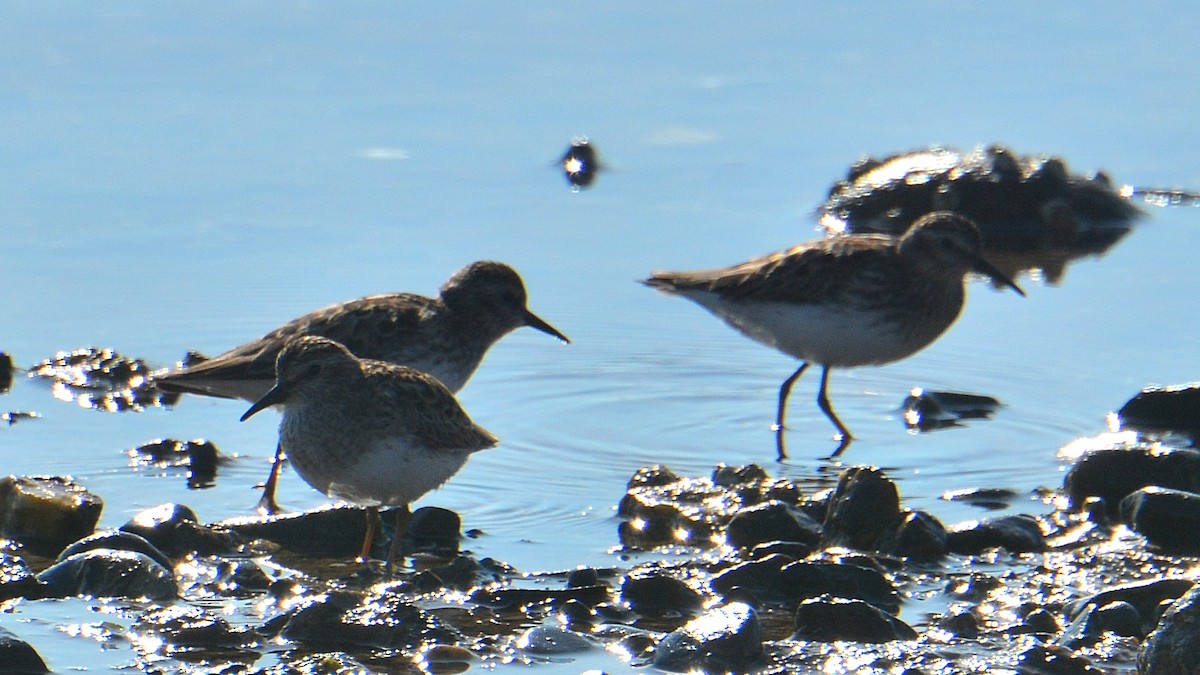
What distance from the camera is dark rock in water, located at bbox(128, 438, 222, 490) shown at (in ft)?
33.7

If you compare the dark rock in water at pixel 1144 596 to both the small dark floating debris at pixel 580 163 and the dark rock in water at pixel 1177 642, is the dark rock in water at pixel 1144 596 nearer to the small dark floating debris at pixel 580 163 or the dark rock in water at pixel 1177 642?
the dark rock in water at pixel 1177 642

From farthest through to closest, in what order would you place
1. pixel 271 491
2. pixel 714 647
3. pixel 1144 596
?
pixel 271 491 < pixel 1144 596 < pixel 714 647

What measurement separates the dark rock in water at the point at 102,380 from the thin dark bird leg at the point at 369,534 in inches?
102

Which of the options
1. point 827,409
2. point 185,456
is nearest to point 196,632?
point 185,456

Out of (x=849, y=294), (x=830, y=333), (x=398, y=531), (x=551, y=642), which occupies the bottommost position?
(x=551, y=642)

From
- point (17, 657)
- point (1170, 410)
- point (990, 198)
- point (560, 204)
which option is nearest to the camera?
point (17, 657)

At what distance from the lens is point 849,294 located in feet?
38.4

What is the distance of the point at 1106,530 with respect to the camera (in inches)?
363

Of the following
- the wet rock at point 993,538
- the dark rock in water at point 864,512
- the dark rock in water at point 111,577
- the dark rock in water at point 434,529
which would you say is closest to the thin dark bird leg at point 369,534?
the dark rock in water at point 434,529

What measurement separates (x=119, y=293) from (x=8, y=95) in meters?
4.63

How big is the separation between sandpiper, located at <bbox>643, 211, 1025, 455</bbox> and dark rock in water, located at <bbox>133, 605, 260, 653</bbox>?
14.7 feet

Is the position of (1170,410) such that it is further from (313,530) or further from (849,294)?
(313,530)

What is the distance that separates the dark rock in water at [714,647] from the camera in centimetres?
736

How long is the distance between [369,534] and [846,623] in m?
2.43
